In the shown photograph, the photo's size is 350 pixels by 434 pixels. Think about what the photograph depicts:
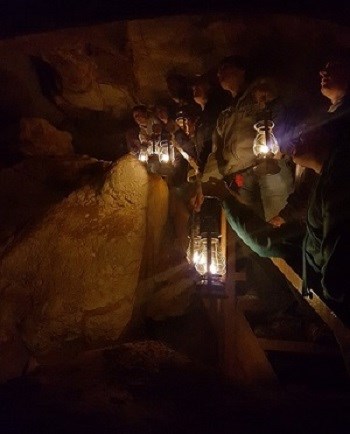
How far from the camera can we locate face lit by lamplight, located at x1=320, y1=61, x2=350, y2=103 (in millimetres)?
4043

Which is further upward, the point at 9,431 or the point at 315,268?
the point at 315,268

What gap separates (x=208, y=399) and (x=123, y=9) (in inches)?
166

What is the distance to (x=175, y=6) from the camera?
3.63m

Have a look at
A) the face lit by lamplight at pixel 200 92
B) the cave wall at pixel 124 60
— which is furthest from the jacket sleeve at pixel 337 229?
the face lit by lamplight at pixel 200 92

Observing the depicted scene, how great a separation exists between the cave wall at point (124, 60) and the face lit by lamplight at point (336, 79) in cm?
38

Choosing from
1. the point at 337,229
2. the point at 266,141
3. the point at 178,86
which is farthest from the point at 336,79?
the point at 178,86

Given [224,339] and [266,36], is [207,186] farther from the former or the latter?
[266,36]

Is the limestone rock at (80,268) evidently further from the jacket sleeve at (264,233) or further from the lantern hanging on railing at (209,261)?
the jacket sleeve at (264,233)

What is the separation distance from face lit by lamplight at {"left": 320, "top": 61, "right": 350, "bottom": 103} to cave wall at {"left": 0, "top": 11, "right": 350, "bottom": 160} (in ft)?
1.24

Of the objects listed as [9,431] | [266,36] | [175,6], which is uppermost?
[266,36]

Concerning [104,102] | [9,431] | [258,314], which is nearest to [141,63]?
[104,102]

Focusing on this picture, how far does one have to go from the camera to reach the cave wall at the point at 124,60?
15.4ft

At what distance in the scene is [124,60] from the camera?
7309 millimetres

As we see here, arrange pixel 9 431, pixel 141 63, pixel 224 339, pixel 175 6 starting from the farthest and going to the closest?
pixel 141 63, pixel 224 339, pixel 175 6, pixel 9 431
